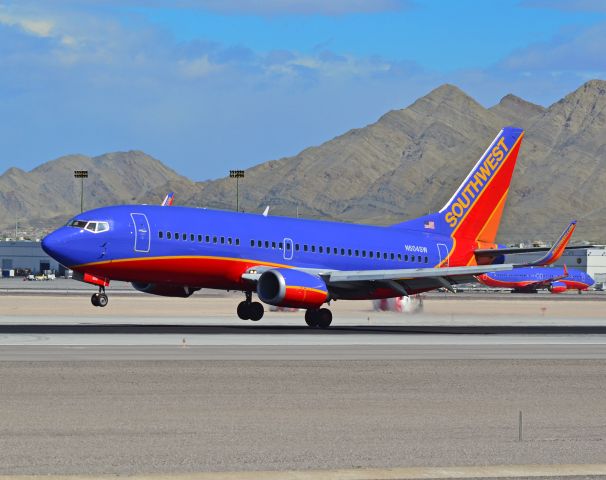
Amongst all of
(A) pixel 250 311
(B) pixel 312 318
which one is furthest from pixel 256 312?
(B) pixel 312 318

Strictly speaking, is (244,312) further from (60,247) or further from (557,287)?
(557,287)

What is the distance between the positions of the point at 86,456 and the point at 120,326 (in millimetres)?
33124

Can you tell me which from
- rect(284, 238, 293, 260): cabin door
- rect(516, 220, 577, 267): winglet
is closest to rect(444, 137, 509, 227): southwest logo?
rect(516, 220, 577, 267): winglet

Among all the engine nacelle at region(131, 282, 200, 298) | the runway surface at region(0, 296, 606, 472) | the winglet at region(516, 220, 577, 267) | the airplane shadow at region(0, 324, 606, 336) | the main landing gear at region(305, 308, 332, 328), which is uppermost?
the winglet at region(516, 220, 577, 267)

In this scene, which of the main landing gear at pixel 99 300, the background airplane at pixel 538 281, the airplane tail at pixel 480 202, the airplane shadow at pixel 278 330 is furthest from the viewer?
the background airplane at pixel 538 281

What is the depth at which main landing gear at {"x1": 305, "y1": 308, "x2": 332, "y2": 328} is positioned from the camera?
52.5 metres

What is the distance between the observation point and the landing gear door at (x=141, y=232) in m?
49.6

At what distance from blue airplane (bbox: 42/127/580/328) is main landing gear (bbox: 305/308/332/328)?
0.05 metres

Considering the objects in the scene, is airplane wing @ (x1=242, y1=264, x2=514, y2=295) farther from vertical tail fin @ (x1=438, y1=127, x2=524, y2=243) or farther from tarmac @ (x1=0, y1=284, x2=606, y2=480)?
vertical tail fin @ (x1=438, y1=127, x2=524, y2=243)

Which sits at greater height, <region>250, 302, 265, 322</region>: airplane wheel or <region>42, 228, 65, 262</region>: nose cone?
<region>42, 228, 65, 262</region>: nose cone

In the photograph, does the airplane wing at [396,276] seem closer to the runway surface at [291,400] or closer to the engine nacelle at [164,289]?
the engine nacelle at [164,289]

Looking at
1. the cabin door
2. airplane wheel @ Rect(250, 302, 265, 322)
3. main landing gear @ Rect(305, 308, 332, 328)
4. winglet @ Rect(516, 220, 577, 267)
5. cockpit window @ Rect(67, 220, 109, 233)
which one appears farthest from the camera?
airplane wheel @ Rect(250, 302, 265, 322)

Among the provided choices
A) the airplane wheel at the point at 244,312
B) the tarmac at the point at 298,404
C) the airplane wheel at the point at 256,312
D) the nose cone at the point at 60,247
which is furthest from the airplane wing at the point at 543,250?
the nose cone at the point at 60,247

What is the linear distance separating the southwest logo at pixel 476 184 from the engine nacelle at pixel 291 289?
12289 millimetres
